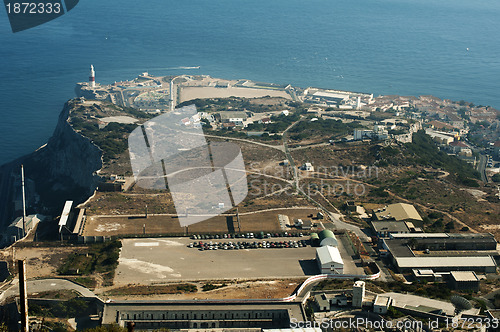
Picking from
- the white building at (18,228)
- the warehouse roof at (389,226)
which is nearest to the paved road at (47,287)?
the white building at (18,228)

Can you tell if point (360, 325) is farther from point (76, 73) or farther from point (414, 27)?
point (414, 27)

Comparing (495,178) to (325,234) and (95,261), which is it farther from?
(95,261)

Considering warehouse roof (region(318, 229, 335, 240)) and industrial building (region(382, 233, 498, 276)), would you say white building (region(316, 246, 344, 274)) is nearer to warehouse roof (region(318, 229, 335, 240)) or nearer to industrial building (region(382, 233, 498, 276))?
warehouse roof (region(318, 229, 335, 240))

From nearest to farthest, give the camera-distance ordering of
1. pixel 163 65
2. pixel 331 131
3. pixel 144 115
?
pixel 331 131, pixel 144 115, pixel 163 65

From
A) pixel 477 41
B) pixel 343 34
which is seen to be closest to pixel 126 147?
pixel 343 34

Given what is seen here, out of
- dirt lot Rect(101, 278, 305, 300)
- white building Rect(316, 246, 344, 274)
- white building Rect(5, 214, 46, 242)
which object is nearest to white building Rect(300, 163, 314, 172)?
white building Rect(316, 246, 344, 274)

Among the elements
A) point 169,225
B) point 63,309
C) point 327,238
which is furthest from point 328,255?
point 63,309
